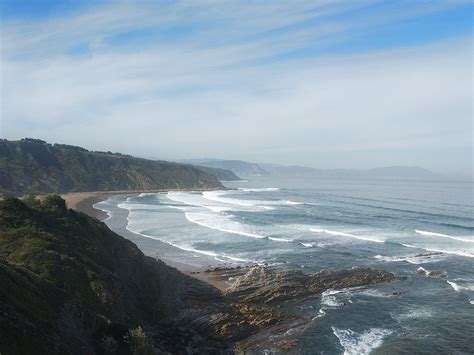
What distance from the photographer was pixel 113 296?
21.2 m

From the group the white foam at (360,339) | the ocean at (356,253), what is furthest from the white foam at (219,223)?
the white foam at (360,339)

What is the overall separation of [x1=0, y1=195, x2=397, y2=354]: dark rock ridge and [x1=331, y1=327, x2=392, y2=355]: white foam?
7.41 ft

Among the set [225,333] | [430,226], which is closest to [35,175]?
[430,226]

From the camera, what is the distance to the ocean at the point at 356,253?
23.7 meters

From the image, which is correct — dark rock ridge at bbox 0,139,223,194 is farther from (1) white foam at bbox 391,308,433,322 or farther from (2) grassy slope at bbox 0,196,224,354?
(1) white foam at bbox 391,308,433,322

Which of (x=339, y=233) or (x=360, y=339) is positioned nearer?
(x=360, y=339)

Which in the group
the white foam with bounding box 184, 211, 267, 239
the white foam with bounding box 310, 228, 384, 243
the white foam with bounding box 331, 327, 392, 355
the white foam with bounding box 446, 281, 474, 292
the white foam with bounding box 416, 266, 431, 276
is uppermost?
the white foam with bounding box 184, 211, 267, 239

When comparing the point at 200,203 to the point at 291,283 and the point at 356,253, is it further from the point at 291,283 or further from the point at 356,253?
the point at 291,283

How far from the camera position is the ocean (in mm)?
23734

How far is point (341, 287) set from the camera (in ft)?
103

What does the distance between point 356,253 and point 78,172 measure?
3757 inches

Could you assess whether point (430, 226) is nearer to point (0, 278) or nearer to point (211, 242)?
point (211, 242)

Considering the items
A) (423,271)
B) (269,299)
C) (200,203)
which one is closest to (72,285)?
(269,299)

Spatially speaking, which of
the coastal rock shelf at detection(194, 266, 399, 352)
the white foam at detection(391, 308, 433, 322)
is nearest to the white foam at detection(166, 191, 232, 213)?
the coastal rock shelf at detection(194, 266, 399, 352)
